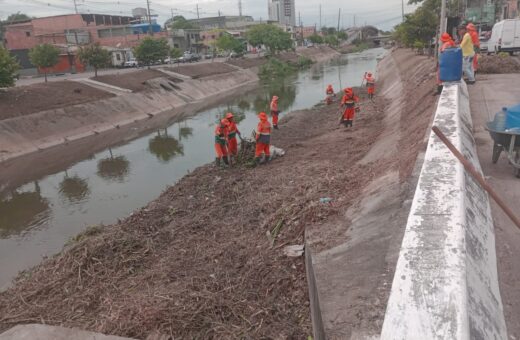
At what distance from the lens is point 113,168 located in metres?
16.6

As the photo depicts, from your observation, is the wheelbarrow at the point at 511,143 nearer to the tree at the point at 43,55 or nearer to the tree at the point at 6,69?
the tree at the point at 6,69

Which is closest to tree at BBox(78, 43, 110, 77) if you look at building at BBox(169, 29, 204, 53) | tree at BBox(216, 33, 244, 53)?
tree at BBox(216, 33, 244, 53)

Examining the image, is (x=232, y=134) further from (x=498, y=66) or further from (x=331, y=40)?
(x=331, y=40)

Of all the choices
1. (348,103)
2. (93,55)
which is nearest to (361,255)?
(348,103)

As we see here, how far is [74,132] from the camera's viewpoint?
22.0m

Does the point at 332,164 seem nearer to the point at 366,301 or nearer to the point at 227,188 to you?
the point at 227,188

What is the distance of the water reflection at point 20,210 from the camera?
11387 mm

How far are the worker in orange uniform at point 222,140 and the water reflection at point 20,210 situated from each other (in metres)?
5.47

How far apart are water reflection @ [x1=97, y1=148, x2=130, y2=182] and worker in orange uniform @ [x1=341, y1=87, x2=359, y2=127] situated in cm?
873

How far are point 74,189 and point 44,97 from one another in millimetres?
12664

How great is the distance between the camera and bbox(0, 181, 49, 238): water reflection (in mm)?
11387

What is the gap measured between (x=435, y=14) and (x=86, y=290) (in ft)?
105

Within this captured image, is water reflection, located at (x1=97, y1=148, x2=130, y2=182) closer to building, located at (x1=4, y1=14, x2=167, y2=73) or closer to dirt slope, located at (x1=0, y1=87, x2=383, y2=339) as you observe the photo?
dirt slope, located at (x1=0, y1=87, x2=383, y2=339)

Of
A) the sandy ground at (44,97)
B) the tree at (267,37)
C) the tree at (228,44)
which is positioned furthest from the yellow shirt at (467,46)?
the tree at (267,37)
